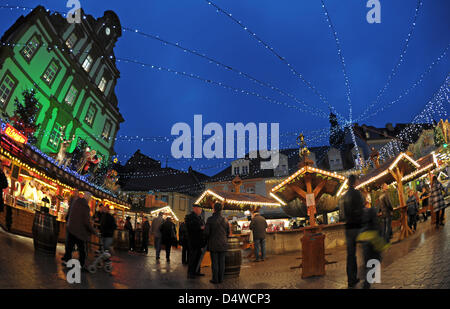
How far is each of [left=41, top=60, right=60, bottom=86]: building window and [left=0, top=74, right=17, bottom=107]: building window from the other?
10.7 feet

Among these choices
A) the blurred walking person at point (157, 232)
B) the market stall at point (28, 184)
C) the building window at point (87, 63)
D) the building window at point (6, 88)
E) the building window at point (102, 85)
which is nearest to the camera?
the market stall at point (28, 184)

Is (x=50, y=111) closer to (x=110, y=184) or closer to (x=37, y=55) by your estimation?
(x=37, y=55)

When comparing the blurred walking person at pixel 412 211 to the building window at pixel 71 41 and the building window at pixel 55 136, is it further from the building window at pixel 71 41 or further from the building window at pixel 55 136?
the building window at pixel 71 41

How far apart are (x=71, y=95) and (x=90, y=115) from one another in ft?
11.4

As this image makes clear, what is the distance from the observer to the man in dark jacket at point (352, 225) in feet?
15.3

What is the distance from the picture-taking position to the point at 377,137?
39.9m

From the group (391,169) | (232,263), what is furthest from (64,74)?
(391,169)

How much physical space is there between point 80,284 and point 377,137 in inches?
1685

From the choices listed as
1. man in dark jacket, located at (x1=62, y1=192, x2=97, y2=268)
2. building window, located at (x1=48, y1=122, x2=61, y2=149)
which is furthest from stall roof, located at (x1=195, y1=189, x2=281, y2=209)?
building window, located at (x1=48, y1=122, x2=61, y2=149)

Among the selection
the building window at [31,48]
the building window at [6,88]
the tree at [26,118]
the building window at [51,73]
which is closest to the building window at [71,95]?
the building window at [51,73]

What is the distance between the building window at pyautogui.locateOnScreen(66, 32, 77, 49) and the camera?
81.4 feet

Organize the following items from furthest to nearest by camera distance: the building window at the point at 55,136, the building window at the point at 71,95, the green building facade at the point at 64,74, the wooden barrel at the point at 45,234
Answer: the building window at the point at 71,95 < the building window at the point at 55,136 < the green building facade at the point at 64,74 < the wooden barrel at the point at 45,234

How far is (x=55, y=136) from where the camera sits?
2327 cm

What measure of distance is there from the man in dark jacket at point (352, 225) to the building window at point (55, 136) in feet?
78.9
